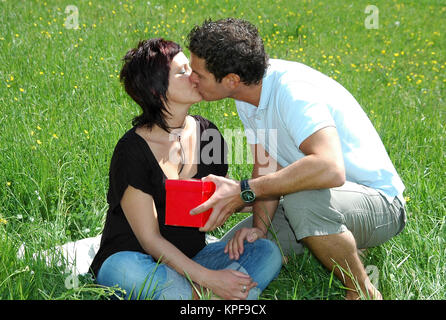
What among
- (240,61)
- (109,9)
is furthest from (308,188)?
(109,9)

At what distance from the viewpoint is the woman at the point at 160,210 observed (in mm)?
2428

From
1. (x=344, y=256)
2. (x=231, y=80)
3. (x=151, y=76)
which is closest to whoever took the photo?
(x=344, y=256)

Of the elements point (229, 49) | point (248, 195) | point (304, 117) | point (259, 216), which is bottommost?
point (259, 216)

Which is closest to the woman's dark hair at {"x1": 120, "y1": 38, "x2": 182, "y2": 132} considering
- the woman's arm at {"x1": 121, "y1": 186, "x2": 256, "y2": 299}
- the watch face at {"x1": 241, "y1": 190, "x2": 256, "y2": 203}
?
the woman's arm at {"x1": 121, "y1": 186, "x2": 256, "y2": 299}

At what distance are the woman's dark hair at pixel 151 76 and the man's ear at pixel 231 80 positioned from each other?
26 centimetres

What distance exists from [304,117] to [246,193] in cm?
42

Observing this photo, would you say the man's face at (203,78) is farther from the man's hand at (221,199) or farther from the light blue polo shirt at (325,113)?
the man's hand at (221,199)

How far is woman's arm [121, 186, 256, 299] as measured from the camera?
2.42 metres

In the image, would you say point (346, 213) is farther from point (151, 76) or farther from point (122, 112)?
point (122, 112)

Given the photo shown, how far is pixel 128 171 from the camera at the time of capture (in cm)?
244

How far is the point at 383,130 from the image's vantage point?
4387mm

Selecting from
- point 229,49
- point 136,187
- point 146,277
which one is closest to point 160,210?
point 136,187

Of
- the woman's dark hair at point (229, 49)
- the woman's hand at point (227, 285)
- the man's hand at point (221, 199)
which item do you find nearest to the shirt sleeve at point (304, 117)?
the woman's dark hair at point (229, 49)

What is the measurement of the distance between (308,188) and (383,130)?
220cm
